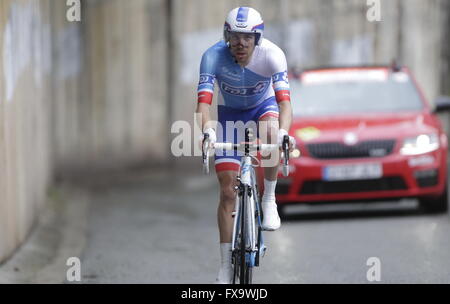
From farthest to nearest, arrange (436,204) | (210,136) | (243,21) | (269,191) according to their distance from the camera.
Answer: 1. (436,204)
2. (269,191)
3. (243,21)
4. (210,136)

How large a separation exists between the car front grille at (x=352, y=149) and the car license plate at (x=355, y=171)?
0.11 meters

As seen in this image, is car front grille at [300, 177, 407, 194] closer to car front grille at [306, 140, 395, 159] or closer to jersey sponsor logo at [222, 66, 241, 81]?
car front grille at [306, 140, 395, 159]

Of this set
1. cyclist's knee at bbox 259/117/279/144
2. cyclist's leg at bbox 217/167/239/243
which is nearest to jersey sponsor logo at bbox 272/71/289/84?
cyclist's knee at bbox 259/117/279/144

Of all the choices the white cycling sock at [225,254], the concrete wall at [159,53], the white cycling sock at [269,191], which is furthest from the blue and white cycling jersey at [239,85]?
the concrete wall at [159,53]

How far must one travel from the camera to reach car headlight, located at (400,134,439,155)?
13.1 metres

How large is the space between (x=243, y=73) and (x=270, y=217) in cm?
95

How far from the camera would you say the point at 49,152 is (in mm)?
16703

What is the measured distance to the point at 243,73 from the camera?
8.17 m

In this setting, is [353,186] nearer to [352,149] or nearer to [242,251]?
[352,149]

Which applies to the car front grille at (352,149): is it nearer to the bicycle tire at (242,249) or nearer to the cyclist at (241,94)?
the cyclist at (241,94)

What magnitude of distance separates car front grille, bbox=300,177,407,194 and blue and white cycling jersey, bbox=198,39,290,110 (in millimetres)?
4790

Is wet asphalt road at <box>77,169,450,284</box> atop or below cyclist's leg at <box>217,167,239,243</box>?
below

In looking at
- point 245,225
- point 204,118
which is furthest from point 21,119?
point 245,225

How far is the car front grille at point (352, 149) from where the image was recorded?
511 inches
